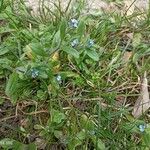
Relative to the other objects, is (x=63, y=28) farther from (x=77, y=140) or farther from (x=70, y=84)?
(x=77, y=140)

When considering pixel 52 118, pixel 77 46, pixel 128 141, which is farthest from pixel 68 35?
pixel 128 141

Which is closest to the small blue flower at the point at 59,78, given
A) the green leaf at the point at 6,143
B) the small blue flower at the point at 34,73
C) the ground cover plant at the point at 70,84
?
the ground cover plant at the point at 70,84

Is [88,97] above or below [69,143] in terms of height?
above

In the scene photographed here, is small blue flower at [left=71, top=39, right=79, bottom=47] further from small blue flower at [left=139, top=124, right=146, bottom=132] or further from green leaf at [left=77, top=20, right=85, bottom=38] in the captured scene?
small blue flower at [left=139, top=124, right=146, bottom=132]

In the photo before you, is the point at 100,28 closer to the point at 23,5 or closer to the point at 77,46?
the point at 77,46

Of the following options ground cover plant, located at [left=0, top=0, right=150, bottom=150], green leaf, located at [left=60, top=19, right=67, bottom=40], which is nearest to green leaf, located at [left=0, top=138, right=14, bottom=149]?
ground cover plant, located at [left=0, top=0, right=150, bottom=150]

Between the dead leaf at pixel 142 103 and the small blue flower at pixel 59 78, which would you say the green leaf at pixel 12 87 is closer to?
the small blue flower at pixel 59 78

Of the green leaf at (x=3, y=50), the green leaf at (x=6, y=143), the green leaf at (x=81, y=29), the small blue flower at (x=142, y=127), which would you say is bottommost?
the small blue flower at (x=142, y=127)

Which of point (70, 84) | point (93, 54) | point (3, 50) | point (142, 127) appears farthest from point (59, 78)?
point (142, 127)
